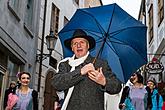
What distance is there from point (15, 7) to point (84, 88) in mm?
10513

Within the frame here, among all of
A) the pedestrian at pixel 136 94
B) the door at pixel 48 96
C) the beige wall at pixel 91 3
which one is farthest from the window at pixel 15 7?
the beige wall at pixel 91 3

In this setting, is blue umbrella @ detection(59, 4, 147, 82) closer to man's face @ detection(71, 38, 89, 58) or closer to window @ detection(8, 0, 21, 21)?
man's face @ detection(71, 38, 89, 58)

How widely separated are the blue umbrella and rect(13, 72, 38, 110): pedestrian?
1.45 meters

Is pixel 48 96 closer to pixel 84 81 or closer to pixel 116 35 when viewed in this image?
pixel 116 35

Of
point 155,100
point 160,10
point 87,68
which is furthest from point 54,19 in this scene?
point 87,68

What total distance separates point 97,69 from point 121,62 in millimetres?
2309

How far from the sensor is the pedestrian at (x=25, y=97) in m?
7.18

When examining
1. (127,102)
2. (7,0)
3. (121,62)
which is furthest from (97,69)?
(7,0)

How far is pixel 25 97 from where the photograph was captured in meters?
7.27

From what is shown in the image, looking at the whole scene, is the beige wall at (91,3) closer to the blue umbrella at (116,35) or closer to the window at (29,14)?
the window at (29,14)

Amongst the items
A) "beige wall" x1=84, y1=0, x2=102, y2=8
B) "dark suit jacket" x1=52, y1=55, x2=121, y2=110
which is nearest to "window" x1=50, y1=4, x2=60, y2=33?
"beige wall" x1=84, y1=0, x2=102, y2=8

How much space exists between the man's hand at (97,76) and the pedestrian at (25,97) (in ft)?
13.1

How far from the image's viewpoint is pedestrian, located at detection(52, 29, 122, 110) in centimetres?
341

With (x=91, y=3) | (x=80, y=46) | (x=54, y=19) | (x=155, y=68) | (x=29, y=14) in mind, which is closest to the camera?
(x=80, y=46)
